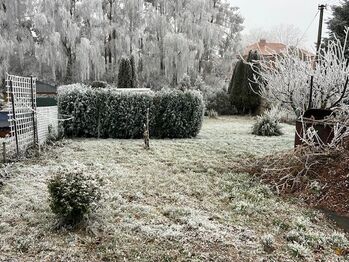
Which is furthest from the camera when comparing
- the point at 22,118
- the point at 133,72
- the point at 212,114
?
the point at 212,114

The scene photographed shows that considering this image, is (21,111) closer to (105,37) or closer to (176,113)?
(176,113)

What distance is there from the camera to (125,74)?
1335 cm

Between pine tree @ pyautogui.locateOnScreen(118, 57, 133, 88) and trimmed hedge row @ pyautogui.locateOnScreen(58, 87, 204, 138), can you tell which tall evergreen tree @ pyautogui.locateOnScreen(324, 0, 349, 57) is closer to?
trimmed hedge row @ pyautogui.locateOnScreen(58, 87, 204, 138)

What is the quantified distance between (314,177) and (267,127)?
197 inches

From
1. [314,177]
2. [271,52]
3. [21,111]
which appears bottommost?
[314,177]

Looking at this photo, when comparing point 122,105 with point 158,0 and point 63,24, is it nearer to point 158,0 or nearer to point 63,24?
point 63,24

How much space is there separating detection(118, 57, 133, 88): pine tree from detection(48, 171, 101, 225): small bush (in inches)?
425

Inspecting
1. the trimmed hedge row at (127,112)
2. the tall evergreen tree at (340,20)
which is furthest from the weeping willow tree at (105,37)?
the trimmed hedge row at (127,112)

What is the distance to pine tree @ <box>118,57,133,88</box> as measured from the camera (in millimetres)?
13266

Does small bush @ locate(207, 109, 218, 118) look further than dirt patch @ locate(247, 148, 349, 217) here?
Yes

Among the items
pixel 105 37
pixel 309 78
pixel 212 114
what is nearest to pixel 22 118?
pixel 309 78

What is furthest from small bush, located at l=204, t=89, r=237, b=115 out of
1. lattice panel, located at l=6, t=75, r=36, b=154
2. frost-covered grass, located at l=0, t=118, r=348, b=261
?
lattice panel, located at l=6, t=75, r=36, b=154

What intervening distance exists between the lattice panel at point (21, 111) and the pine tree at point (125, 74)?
7383mm

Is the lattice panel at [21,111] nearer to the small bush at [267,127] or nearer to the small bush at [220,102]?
the small bush at [267,127]
